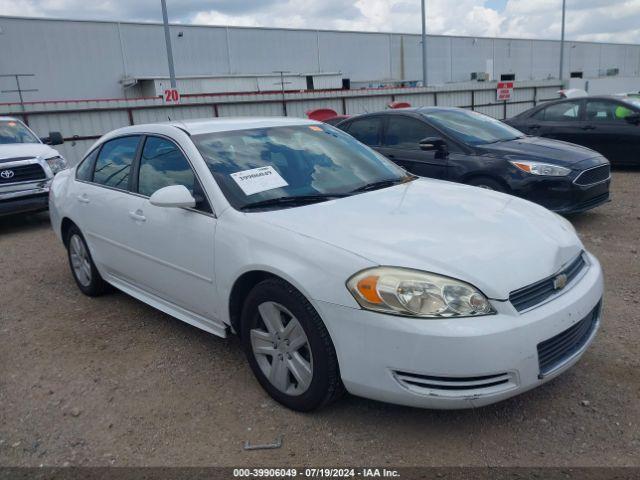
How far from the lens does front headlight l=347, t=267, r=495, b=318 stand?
2375 mm

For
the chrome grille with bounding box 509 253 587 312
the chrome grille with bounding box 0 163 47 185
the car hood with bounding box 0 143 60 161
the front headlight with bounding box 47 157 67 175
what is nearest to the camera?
the chrome grille with bounding box 509 253 587 312

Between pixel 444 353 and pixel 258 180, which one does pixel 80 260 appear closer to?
pixel 258 180

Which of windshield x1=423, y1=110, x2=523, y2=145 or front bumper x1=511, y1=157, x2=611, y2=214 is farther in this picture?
windshield x1=423, y1=110, x2=523, y2=145

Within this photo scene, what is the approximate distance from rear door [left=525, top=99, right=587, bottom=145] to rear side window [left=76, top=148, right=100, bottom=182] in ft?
26.7

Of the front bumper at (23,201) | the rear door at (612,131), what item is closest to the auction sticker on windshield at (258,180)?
the front bumper at (23,201)

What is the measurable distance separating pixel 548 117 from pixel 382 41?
39.6m

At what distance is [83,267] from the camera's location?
4.82 m

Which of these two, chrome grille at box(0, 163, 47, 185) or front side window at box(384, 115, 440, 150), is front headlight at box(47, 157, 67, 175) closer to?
chrome grille at box(0, 163, 47, 185)

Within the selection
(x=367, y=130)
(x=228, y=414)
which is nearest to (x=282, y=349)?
(x=228, y=414)

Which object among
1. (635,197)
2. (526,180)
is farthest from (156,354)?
(635,197)

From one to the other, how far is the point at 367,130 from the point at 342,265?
528 centimetres

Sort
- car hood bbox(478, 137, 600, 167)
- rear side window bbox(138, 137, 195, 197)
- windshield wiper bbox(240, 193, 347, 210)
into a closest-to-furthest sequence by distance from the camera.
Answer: windshield wiper bbox(240, 193, 347, 210)
rear side window bbox(138, 137, 195, 197)
car hood bbox(478, 137, 600, 167)

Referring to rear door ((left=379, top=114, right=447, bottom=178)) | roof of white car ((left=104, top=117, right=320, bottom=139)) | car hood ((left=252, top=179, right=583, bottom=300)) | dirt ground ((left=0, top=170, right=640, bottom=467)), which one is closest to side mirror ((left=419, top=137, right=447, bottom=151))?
rear door ((left=379, top=114, right=447, bottom=178))

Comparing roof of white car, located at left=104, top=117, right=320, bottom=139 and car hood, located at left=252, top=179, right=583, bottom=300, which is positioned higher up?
roof of white car, located at left=104, top=117, right=320, bottom=139
